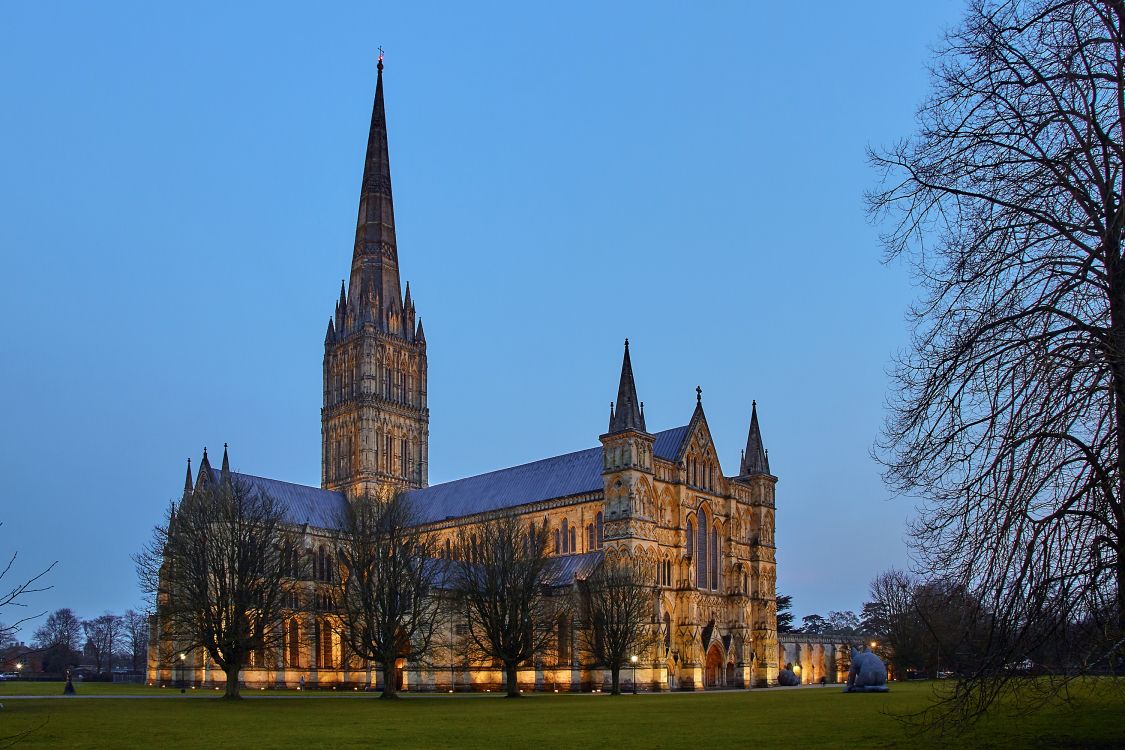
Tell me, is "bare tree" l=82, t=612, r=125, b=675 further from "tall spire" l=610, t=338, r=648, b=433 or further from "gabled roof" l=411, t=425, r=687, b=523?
"tall spire" l=610, t=338, r=648, b=433

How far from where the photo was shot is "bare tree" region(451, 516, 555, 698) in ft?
185

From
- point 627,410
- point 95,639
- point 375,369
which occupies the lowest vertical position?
point 95,639

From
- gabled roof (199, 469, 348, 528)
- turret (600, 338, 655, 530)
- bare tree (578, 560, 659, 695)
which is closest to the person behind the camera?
bare tree (578, 560, 659, 695)

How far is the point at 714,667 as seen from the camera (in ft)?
254

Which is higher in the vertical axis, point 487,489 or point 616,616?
point 487,489

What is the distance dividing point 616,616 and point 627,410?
1663 cm

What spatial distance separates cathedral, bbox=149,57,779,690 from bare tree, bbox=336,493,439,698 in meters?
8.39

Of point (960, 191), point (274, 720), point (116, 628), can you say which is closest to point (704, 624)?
→ point (274, 720)

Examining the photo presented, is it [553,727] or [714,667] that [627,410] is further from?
[553,727]

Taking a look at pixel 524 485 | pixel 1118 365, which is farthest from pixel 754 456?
pixel 1118 365

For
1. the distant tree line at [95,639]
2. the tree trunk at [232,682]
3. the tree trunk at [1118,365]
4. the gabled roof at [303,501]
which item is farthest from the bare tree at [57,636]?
the tree trunk at [1118,365]

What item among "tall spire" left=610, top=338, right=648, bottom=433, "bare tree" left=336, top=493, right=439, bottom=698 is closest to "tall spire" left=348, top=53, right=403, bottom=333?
"tall spire" left=610, top=338, right=648, bottom=433

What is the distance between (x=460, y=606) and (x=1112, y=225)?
54389 mm

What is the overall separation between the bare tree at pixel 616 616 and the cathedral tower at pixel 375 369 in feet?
135
